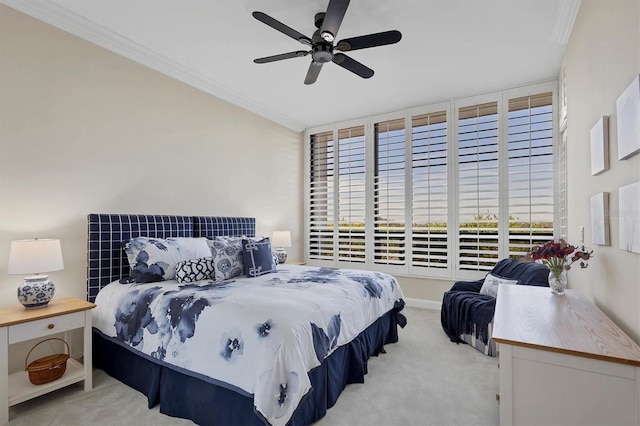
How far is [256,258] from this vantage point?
10.2 feet

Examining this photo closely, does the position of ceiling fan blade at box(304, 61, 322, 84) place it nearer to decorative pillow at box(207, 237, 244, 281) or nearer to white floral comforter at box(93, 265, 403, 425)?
decorative pillow at box(207, 237, 244, 281)

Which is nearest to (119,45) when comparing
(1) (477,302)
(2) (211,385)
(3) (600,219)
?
(2) (211,385)

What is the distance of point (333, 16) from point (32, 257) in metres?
2.56

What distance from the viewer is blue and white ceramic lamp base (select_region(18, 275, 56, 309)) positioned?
2285 mm

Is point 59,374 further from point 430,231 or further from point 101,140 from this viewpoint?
point 430,231

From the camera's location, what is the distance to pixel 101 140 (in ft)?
9.94

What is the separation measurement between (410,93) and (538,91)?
1.46 meters

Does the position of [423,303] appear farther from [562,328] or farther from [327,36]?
[327,36]

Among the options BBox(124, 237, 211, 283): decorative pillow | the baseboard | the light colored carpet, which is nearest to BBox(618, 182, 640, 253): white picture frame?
the light colored carpet

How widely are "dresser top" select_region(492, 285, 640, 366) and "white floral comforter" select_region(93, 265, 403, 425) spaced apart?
987mm

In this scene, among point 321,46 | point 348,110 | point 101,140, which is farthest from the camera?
point 348,110

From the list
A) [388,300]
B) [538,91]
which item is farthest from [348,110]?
[388,300]

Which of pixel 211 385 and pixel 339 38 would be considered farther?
pixel 339 38

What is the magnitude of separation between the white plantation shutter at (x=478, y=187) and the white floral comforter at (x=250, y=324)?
1930mm
